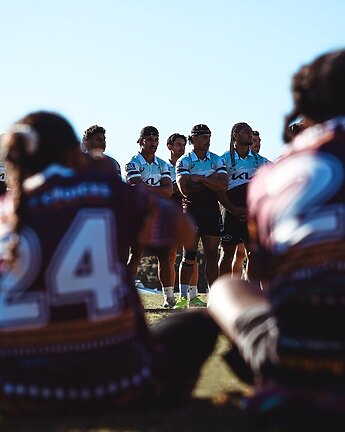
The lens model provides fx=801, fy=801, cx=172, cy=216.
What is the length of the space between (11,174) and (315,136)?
124cm

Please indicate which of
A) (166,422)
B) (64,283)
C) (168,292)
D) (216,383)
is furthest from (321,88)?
(168,292)

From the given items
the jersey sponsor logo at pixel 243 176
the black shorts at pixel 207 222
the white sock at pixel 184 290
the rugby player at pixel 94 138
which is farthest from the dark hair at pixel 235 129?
the white sock at pixel 184 290

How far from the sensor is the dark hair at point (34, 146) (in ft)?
10.4

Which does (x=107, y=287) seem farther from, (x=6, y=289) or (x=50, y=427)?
(x=50, y=427)

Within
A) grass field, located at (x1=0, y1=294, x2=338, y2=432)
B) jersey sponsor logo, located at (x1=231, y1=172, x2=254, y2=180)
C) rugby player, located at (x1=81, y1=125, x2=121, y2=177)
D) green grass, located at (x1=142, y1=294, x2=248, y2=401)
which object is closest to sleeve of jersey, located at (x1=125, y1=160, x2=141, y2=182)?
rugby player, located at (x1=81, y1=125, x2=121, y2=177)

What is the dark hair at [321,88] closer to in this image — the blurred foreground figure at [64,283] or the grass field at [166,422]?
the blurred foreground figure at [64,283]

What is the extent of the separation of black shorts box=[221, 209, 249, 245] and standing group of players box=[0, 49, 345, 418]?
6.60 meters

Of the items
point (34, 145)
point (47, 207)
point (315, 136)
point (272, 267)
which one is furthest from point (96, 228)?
point (315, 136)

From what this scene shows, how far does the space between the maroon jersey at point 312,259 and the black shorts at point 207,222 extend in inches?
281

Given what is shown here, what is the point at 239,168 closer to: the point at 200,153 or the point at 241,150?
the point at 241,150

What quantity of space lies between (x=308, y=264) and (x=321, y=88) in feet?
2.26

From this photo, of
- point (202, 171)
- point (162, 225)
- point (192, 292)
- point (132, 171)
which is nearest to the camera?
point (162, 225)

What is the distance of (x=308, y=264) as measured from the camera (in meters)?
2.92

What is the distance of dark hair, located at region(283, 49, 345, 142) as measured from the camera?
3043 millimetres
